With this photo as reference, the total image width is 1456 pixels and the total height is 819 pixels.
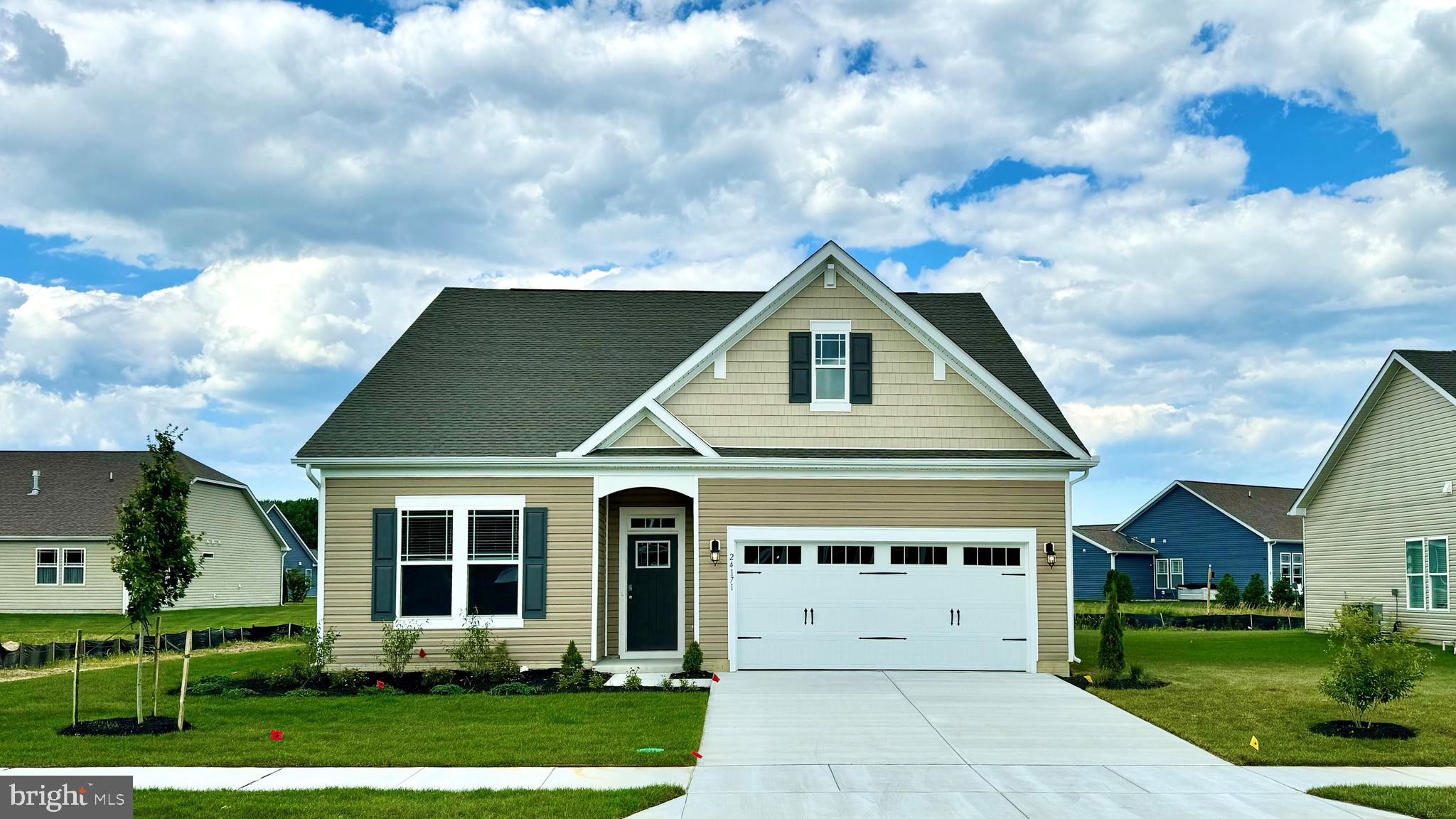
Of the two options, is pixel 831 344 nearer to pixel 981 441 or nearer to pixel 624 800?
pixel 981 441

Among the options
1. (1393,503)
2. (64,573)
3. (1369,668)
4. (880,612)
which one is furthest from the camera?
(64,573)

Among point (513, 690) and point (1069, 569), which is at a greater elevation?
point (1069, 569)

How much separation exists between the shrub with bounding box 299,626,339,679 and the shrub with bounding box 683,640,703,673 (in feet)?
17.1

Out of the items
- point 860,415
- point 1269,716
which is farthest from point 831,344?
point 1269,716

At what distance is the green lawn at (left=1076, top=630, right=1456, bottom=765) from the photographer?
11.2m

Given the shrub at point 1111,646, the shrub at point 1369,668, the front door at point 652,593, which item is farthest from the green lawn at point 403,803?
the front door at point 652,593

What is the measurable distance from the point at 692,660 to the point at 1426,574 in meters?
15.4

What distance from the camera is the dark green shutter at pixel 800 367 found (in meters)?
17.6

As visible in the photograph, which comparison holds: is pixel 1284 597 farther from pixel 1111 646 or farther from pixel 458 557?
pixel 458 557

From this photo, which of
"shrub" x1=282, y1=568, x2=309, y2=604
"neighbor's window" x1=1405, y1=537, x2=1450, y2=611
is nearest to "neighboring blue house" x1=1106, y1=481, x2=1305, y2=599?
"neighbor's window" x1=1405, y1=537, x2=1450, y2=611

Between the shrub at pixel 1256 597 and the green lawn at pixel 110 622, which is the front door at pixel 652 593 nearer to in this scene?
the green lawn at pixel 110 622

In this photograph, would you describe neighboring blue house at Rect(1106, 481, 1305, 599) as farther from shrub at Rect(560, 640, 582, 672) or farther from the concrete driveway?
shrub at Rect(560, 640, 582, 672)

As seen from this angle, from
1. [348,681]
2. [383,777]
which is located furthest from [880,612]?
[383,777]

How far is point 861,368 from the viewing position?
17.6 m
